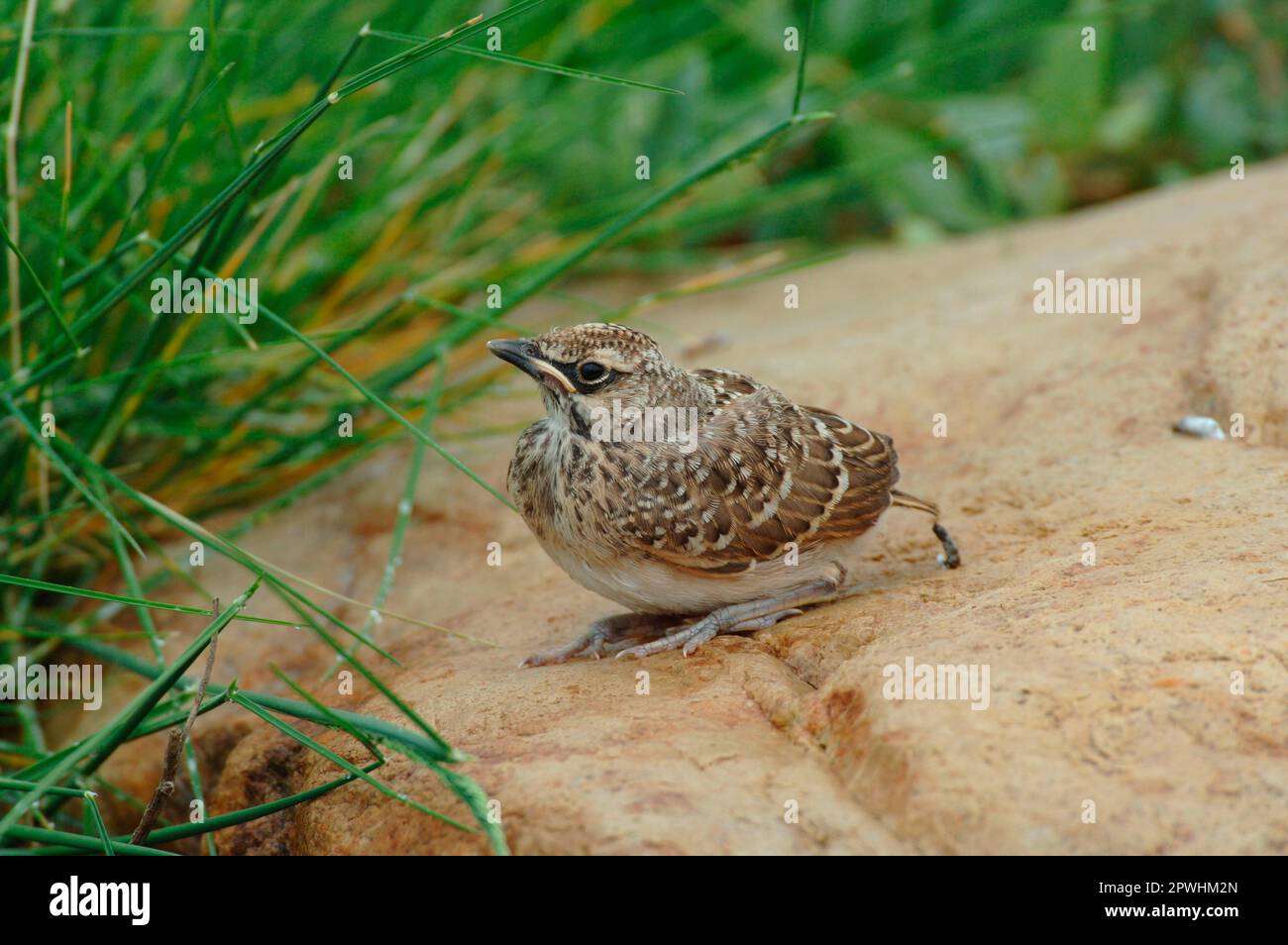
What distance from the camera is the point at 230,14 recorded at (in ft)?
20.0

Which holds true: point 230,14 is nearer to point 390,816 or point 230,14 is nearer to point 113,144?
point 113,144

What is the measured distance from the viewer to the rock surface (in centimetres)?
283

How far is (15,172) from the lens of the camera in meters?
4.42

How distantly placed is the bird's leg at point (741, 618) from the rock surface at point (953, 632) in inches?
1.8

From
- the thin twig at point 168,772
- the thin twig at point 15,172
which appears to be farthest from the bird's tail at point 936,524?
the thin twig at point 15,172

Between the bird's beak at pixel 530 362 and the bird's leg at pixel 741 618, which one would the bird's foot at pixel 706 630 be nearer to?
the bird's leg at pixel 741 618

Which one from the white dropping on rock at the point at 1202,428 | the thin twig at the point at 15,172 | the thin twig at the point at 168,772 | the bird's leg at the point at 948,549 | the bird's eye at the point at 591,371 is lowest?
the thin twig at the point at 168,772

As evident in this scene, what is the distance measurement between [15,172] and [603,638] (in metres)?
2.51

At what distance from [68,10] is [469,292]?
2.35 metres

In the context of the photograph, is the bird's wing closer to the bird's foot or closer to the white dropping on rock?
the bird's foot

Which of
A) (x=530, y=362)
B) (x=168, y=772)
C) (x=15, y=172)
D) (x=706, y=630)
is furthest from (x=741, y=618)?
(x=15, y=172)

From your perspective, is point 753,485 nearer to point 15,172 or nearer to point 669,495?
point 669,495

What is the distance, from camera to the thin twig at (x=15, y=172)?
3.97m

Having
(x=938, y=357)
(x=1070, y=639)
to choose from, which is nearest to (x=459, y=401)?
(x=938, y=357)
